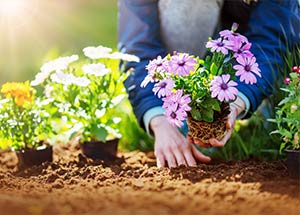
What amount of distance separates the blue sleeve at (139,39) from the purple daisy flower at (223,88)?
79cm

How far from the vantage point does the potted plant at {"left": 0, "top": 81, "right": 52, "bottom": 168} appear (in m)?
3.04

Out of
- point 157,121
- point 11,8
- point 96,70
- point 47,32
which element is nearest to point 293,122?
point 157,121

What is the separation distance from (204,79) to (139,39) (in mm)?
908

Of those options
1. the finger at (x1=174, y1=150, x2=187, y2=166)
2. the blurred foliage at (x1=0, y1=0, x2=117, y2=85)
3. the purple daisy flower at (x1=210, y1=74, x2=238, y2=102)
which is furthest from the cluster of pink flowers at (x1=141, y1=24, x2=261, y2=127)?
the blurred foliage at (x1=0, y1=0, x2=117, y2=85)

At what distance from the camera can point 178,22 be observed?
3.48 meters

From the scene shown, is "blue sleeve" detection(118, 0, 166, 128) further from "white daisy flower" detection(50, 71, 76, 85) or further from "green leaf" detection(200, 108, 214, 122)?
"green leaf" detection(200, 108, 214, 122)

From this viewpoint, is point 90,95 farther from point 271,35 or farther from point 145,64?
point 271,35

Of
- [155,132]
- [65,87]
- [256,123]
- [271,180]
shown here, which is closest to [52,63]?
[65,87]

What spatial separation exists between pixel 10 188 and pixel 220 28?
1639 millimetres

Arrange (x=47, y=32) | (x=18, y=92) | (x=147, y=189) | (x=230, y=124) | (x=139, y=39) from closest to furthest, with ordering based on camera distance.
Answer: (x=147, y=189), (x=230, y=124), (x=18, y=92), (x=139, y=39), (x=47, y=32)

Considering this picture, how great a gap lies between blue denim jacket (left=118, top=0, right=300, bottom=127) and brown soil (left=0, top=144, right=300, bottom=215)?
40 cm

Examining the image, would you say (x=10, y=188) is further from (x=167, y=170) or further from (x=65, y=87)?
(x=65, y=87)

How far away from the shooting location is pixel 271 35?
11.0ft

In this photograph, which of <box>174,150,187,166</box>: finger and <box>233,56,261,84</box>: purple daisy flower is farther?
<box>174,150,187,166</box>: finger
